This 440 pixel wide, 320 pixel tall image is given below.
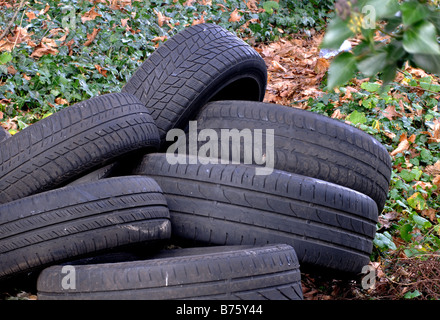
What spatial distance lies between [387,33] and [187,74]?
281 cm

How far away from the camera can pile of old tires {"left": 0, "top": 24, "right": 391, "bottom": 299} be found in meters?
2.89

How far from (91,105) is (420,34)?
2669 millimetres

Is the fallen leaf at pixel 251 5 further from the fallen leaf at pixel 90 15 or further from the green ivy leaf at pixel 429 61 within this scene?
the green ivy leaf at pixel 429 61

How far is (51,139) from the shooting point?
3.43 metres

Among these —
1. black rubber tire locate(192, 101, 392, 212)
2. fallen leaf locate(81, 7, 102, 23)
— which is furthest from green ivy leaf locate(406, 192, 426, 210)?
fallen leaf locate(81, 7, 102, 23)

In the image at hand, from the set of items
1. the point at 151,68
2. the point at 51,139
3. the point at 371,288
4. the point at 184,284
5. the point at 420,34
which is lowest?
the point at 371,288

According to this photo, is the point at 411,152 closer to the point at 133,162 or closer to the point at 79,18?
the point at 133,162

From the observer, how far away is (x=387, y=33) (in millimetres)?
1321

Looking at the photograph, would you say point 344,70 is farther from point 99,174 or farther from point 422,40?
point 99,174

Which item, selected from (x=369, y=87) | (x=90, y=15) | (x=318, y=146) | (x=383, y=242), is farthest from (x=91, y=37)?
(x=383, y=242)

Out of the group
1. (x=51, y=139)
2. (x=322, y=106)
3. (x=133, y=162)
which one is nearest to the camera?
(x=51, y=139)

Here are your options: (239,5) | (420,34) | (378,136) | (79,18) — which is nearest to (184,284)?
(420,34)

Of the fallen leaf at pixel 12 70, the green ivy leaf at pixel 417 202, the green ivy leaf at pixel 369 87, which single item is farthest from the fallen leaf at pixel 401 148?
the fallen leaf at pixel 12 70

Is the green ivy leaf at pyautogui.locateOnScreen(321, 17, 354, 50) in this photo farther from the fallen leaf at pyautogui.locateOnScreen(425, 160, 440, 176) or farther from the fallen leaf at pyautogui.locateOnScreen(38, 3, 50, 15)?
the fallen leaf at pyautogui.locateOnScreen(38, 3, 50, 15)
